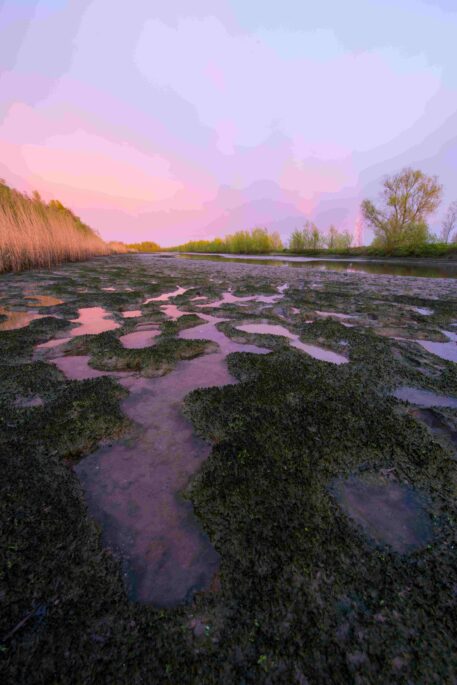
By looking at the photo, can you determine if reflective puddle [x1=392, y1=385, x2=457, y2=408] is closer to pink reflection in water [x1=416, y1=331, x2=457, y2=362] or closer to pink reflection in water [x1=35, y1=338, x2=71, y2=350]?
pink reflection in water [x1=416, y1=331, x2=457, y2=362]

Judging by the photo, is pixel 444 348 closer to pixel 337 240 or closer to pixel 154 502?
pixel 154 502

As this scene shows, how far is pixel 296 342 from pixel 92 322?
2863 mm

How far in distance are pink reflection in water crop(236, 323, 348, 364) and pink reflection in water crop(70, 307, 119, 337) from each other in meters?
1.82

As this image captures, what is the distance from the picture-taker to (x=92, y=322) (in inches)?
149

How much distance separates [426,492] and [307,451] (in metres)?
0.55

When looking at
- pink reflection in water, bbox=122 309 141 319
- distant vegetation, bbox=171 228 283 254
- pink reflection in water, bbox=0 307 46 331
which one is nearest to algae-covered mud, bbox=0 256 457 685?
pink reflection in water, bbox=0 307 46 331

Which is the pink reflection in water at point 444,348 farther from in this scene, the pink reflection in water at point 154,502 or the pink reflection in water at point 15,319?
the pink reflection in water at point 15,319

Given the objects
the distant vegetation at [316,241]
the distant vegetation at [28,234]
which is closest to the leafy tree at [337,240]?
the distant vegetation at [316,241]

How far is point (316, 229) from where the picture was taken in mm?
37500

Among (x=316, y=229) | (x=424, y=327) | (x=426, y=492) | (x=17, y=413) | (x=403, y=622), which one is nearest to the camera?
(x=403, y=622)

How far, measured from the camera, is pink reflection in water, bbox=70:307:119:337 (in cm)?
338

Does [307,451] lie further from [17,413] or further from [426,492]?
[17,413]

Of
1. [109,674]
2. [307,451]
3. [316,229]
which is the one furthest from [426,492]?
[316,229]

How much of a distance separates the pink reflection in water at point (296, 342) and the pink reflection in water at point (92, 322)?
5.98ft
